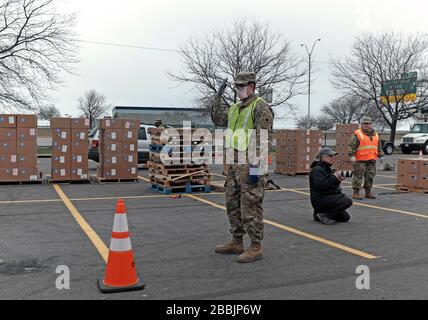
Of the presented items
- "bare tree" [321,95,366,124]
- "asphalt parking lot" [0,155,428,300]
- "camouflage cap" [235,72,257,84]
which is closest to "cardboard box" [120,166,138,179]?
"asphalt parking lot" [0,155,428,300]

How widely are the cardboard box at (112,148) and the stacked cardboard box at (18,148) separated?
80.6 inches

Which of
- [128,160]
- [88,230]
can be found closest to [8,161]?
[128,160]

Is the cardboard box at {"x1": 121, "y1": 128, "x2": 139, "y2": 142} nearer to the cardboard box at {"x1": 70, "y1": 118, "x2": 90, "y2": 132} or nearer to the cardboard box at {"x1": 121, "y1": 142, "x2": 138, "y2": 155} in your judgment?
the cardboard box at {"x1": 121, "y1": 142, "x2": 138, "y2": 155}

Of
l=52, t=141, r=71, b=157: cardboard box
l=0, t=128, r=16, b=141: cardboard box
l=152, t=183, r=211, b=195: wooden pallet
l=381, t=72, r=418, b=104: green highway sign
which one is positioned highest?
l=381, t=72, r=418, b=104: green highway sign

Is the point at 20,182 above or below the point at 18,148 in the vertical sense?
below

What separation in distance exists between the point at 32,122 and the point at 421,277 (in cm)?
1142

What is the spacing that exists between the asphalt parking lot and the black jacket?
423 mm

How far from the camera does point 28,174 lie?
1313 centimetres

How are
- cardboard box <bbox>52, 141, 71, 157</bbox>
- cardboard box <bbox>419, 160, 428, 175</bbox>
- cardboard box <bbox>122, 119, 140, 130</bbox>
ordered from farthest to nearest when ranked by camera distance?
cardboard box <bbox>122, 119, 140, 130</bbox> < cardboard box <bbox>52, 141, 71, 157</bbox> < cardboard box <bbox>419, 160, 428, 175</bbox>

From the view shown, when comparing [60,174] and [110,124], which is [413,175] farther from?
[60,174]

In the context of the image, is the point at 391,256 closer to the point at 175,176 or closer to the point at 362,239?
the point at 362,239

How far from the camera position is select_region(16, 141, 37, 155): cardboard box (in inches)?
510

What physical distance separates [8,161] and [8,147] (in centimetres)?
41

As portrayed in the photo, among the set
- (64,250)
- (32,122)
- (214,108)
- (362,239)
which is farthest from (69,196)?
(362,239)
